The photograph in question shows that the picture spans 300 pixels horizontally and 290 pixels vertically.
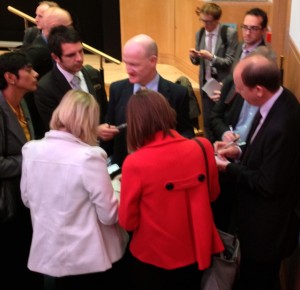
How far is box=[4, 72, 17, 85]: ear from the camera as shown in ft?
9.98

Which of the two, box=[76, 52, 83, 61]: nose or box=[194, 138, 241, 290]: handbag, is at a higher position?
box=[76, 52, 83, 61]: nose

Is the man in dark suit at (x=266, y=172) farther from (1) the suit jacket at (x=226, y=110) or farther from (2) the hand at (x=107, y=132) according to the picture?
(2) the hand at (x=107, y=132)

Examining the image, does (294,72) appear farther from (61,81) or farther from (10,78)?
(10,78)

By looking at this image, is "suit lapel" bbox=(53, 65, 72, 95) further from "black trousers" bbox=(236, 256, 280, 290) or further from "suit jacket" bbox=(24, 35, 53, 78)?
"black trousers" bbox=(236, 256, 280, 290)

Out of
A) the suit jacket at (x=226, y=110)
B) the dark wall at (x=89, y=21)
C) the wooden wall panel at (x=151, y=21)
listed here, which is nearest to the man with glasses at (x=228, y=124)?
the suit jacket at (x=226, y=110)

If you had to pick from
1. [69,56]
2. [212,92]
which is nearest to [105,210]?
[69,56]

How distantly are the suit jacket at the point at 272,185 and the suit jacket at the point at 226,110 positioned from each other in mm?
618

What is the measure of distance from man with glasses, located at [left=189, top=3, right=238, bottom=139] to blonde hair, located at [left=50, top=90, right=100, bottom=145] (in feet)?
9.37

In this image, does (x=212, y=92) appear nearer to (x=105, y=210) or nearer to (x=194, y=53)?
(x=194, y=53)

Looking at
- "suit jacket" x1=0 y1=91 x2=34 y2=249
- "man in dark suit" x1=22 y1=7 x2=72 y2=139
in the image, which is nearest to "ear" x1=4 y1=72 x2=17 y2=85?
"suit jacket" x1=0 y1=91 x2=34 y2=249

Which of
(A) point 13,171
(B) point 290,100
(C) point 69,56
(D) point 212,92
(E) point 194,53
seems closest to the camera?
(B) point 290,100

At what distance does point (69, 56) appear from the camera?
11.3 ft

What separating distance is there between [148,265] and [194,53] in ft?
11.2

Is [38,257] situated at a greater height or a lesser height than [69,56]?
lesser
